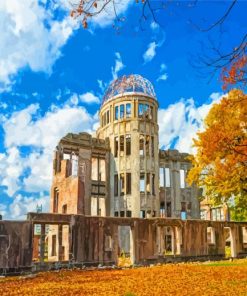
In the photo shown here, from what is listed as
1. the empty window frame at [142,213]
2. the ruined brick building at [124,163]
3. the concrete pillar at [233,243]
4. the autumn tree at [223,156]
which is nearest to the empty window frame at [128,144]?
the ruined brick building at [124,163]

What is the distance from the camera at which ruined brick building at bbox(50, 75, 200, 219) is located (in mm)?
33875

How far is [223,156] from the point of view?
991 inches

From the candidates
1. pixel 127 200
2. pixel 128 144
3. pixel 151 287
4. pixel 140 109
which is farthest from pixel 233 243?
pixel 151 287

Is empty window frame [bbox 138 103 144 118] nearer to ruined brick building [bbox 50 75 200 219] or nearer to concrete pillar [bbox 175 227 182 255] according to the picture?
ruined brick building [bbox 50 75 200 219]

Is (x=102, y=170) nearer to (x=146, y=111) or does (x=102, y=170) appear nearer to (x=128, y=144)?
(x=128, y=144)

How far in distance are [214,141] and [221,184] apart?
11.1 ft

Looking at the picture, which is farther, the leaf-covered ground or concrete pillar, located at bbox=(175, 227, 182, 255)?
concrete pillar, located at bbox=(175, 227, 182, 255)

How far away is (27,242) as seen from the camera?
64.5ft

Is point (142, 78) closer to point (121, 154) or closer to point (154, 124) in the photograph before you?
point (154, 124)

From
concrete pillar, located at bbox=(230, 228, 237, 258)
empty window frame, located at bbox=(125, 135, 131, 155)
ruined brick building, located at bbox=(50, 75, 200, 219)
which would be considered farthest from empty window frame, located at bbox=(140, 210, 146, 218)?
concrete pillar, located at bbox=(230, 228, 237, 258)

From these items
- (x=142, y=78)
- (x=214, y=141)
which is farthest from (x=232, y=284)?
(x=142, y=78)

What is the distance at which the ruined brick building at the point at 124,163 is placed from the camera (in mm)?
33875

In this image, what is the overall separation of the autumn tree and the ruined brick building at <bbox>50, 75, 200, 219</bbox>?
8.37 metres

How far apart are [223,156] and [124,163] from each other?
12022mm
